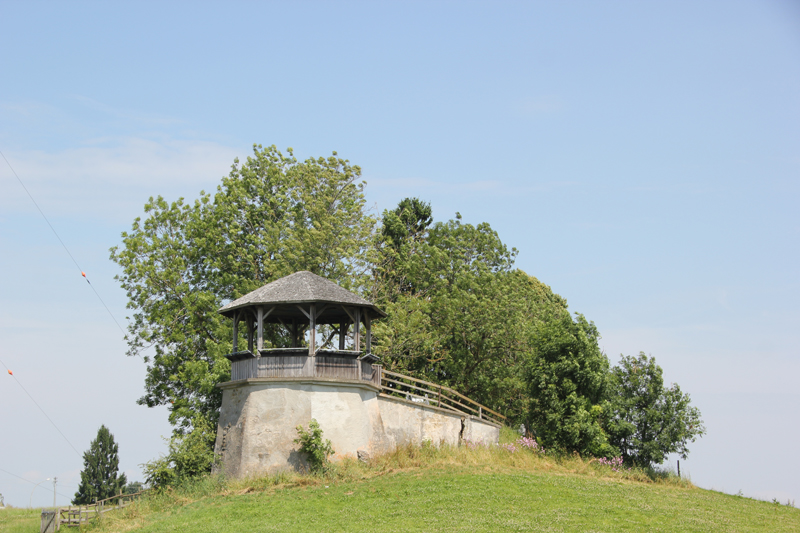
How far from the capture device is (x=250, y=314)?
1174 inches

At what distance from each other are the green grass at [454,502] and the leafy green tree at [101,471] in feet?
115

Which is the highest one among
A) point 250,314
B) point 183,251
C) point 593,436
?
point 183,251

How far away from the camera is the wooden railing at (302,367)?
1080 inches

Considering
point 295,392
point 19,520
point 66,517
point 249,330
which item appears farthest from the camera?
point 19,520

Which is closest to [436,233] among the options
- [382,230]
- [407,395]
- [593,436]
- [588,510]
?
[382,230]

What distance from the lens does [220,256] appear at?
37500 mm

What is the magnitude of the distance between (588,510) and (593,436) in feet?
27.6

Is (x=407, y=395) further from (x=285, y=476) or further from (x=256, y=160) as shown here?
(x=256, y=160)

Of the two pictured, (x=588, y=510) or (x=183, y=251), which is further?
(x=183, y=251)

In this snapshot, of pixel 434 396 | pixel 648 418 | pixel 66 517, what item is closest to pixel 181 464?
pixel 66 517

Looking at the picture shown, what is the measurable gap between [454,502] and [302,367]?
25.9 ft

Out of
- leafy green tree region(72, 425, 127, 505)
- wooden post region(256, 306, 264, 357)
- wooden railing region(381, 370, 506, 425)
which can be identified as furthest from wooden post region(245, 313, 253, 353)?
leafy green tree region(72, 425, 127, 505)

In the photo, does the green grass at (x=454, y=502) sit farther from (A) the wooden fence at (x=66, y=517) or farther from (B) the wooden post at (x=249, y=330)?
(B) the wooden post at (x=249, y=330)

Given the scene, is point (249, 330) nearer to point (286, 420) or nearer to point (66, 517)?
point (286, 420)
